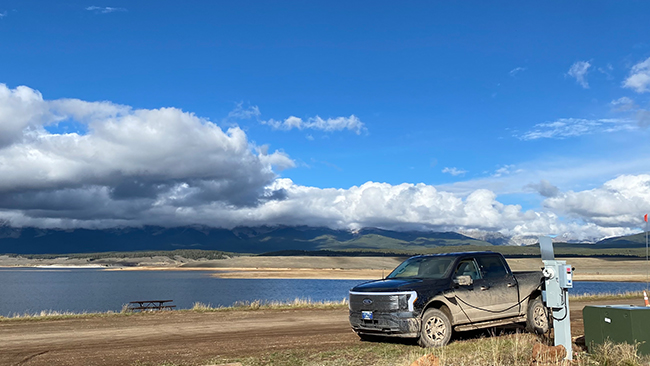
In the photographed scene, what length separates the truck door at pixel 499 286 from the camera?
12055 millimetres

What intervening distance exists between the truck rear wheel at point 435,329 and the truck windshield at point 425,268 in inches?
37.1

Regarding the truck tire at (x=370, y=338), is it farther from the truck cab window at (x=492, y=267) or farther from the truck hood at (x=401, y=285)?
the truck cab window at (x=492, y=267)

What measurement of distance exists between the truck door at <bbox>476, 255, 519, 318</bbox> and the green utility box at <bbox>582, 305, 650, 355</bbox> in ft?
7.49

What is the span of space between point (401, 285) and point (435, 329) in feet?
3.79

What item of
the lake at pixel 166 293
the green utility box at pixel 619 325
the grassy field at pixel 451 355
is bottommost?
the lake at pixel 166 293

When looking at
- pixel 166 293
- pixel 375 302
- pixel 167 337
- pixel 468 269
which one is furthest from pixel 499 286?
pixel 166 293

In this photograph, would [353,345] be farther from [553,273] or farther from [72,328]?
[72,328]

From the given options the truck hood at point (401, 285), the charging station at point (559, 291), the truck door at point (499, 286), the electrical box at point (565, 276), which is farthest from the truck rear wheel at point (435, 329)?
the electrical box at point (565, 276)

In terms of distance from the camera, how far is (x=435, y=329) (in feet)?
36.1

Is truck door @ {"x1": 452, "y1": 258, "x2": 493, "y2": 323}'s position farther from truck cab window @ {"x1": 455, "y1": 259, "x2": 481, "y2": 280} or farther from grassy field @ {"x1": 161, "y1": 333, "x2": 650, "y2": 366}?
grassy field @ {"x1": 161, "y1": 333, "x2": 650, "y2": 366}

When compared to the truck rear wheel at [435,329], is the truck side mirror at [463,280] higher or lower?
higher

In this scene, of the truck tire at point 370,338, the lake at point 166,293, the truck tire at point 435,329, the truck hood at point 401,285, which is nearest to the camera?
the truck tire at point 435,329

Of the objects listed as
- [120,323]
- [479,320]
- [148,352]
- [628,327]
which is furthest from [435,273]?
[120,323]

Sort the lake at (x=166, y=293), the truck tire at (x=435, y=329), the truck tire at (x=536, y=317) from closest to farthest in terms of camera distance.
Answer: the truck tire at (x=435, y=329), the truck tire at (x=536, y=317), the lake at (x=166, y=293)
